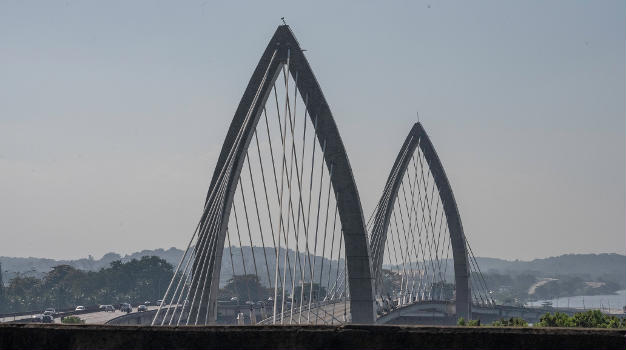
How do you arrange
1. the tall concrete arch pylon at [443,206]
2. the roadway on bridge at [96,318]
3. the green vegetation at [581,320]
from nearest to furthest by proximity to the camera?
1. the green vegetation at [581,320]
2. the tall concrete arch pylon at [443,206]
3. the roadway on bridge at [96,318]

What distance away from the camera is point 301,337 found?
1052 cm

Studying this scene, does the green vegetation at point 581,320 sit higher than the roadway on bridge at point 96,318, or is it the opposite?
the roadway on bridge at point 96,318

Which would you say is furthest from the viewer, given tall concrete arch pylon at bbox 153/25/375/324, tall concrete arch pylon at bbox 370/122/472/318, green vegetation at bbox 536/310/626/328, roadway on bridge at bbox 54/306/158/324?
roadway on bridge at bbox 54/306/158/324

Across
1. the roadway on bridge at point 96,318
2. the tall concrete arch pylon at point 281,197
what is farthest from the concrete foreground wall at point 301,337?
the roadway on bridge at point 96,318

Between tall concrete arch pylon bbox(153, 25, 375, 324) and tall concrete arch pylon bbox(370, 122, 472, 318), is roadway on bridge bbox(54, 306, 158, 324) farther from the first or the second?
tall concrete arch pylon bbox(153, 25, 375, 324)

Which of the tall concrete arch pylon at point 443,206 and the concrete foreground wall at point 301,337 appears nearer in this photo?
the concrete foreground wall at point 301,337

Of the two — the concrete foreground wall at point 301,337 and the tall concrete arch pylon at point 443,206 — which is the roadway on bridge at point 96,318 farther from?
the concrete foreground wall at point 301,337

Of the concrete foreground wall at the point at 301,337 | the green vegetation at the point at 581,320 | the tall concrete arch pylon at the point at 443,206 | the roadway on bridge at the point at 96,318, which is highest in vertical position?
the tall concrete arch pylon at the point at 443,206

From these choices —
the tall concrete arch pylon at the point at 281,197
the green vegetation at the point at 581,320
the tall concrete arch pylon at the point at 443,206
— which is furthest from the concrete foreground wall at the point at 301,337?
the tall concrete arch pylon at the point at 443,206

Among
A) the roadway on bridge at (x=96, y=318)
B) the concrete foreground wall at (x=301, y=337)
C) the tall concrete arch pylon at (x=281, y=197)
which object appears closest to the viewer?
the concrete foreground wall at (x=301, y=337)

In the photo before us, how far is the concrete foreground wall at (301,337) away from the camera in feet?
33.0

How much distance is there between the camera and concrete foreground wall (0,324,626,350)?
33.0ft

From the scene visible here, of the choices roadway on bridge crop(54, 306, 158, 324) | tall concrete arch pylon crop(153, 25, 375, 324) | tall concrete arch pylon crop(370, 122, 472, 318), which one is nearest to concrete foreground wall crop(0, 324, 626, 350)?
tall concrete arch pylon crop(153, 25, 375, 324)

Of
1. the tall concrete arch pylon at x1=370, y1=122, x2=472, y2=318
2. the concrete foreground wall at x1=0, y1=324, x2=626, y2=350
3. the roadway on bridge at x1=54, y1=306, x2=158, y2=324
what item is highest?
the tall concrete arch pylon at x1=370, y1=122, x2=472, y2=318
